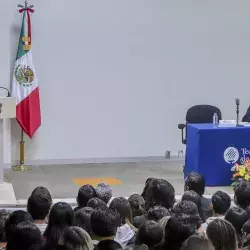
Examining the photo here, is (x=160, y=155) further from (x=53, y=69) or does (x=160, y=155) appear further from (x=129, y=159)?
(x=53, y=69)

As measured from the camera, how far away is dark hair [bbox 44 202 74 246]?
3574 mm

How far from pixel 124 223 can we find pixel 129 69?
6.35 metres

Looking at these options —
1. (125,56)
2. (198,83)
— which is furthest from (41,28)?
(198,83)

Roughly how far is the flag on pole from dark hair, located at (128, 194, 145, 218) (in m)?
5.26

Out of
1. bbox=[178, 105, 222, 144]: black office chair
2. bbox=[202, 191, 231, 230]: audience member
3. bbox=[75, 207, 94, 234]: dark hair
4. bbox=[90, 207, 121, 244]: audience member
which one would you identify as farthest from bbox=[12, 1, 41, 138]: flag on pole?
bbox=[90, 207, 121, 244]: audience member

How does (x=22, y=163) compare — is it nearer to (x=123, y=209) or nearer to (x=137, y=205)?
(x=137, y=205)

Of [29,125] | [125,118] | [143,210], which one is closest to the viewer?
[143,210]

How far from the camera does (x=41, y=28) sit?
959 centimetres

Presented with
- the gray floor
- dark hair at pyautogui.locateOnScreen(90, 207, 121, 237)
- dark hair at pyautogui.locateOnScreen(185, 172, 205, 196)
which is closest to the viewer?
dark hair at pyautogui.locateOnScreen(90, 207, 121, 237)

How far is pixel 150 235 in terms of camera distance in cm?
320

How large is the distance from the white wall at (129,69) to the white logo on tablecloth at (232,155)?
2652mm

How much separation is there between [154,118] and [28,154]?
2.29m

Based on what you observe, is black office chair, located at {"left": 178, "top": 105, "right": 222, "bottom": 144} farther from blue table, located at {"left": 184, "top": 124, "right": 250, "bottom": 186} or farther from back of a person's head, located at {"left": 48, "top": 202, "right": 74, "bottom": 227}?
back of a person's head, located at {"left": 48, "top": 202, "right": 74, "bottom": 227}

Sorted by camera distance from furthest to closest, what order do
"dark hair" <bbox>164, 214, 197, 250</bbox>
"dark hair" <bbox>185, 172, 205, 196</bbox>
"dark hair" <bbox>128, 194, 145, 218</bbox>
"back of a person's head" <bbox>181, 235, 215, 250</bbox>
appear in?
"dark hair" <bbox>185, 172, 205, 196</bbox> < "dark hair" <bbox>128, 194, 145, 218</bbox> < "dark hair" <bbox>164, 214, 197, 250</bbox> < "back of a person's head" <bbox>181, 235, 215, 250</bbox>
